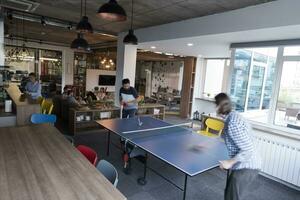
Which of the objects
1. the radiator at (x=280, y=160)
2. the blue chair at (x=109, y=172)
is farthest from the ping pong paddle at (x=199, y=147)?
the radiator at (x=280, y=160)

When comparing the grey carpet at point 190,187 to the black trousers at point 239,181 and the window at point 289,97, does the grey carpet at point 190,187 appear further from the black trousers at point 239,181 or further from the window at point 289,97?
the window at point 289,97

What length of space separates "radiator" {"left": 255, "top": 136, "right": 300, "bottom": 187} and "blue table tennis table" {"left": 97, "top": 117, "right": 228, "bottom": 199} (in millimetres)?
1212

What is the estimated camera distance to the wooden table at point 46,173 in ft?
4.81

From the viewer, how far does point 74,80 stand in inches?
466

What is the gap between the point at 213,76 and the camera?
8766 mm

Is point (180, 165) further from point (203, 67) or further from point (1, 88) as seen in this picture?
point (203, 67)

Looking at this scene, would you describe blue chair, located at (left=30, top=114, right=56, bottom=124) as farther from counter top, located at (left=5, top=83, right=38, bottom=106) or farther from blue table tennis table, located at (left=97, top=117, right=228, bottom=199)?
blue table tennis table, located at (left=97, top=117, right=228, bottom=199)

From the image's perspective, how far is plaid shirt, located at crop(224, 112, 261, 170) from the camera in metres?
2.07

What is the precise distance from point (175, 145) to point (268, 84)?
288 centimetres

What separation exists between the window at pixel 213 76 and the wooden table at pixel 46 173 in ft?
23.7

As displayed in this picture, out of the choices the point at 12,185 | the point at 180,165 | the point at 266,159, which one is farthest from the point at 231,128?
the point at 266,159

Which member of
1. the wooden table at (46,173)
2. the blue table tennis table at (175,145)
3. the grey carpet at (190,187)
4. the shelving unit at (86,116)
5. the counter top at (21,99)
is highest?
the counter top at (21,99)

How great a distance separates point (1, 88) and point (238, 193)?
4714 mm

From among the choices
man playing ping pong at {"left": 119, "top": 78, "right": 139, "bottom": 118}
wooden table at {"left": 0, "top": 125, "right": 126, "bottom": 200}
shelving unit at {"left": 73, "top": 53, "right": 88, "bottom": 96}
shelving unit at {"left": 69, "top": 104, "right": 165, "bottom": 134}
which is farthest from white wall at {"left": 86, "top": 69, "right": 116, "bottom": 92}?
wooden table at {"left": 0, "top": 125, "right": 126, "bottom": 200}
